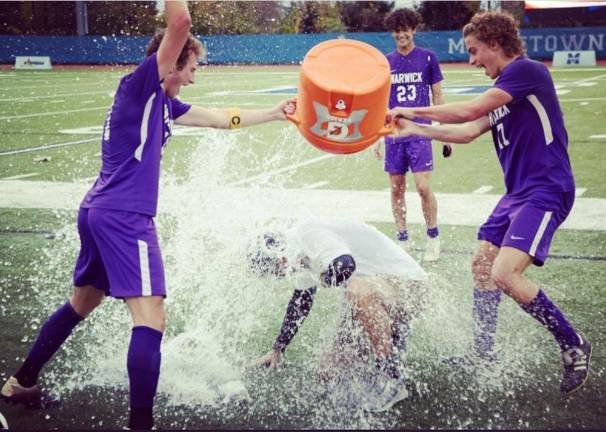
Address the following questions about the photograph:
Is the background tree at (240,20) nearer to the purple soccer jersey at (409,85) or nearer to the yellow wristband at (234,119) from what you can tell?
the purple soccer jersey at (409,85)

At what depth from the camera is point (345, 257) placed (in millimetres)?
3523

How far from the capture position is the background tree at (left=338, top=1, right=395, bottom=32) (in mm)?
46312

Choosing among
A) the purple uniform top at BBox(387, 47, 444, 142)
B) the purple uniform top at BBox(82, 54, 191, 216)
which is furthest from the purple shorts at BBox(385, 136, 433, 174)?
the purple uniform top at BBox(82, 54, 191, 216)

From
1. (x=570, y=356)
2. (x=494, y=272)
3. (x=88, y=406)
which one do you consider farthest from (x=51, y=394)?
(x=570, y=356)

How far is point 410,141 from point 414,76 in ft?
2.20

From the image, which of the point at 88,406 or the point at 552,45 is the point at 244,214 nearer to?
the point at 88,406

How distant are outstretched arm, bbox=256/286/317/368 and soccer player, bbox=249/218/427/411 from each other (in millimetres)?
38

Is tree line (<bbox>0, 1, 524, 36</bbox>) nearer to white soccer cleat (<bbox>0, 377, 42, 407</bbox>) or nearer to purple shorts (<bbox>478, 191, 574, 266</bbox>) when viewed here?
purple shorts (<bbox>478, 191, 574, 266</bbox>)

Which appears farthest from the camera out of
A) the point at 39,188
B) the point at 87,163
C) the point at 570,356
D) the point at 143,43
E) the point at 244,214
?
the point at 143,43

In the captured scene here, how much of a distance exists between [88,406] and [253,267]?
40.8 inches

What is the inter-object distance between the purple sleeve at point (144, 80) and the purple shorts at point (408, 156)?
374 centimetres

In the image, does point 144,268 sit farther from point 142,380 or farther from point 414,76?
point 414,76

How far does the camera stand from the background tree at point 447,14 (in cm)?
4356

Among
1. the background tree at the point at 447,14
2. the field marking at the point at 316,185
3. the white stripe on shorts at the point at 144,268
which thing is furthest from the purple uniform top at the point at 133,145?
the background tree at the point at 447,14
